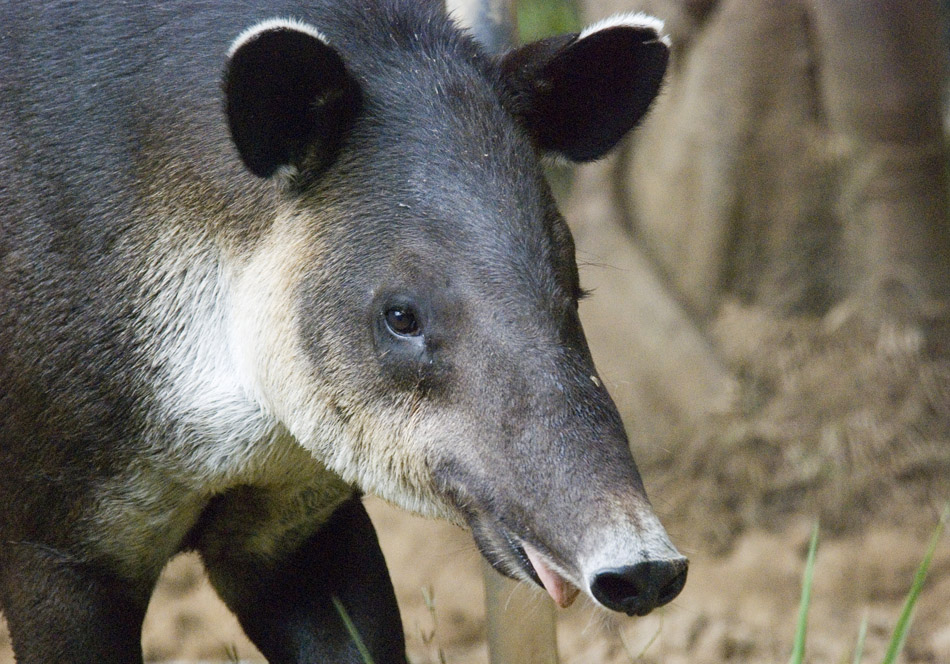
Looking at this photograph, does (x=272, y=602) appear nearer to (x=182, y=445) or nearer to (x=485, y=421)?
(x=182, y=445)

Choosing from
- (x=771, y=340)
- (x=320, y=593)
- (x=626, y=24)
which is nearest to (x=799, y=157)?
(x=771, y=340)

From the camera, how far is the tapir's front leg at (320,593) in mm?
4309

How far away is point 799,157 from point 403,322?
4.60m

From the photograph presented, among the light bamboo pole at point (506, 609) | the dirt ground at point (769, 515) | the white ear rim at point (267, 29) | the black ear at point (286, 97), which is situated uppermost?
the white ear rim at point (267, 29)

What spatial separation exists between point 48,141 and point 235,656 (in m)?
1.93

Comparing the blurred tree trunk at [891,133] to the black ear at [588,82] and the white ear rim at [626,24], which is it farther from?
the white ear rim at [626,24]

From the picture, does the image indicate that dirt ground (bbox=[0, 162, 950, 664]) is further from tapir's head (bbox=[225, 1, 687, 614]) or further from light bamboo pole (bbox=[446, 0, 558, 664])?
tapir's head (bbox=[225, 1, 687, 614])

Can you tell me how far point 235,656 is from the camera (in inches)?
187

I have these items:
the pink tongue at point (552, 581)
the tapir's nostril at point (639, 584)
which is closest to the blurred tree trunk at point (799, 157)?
the pink tongue at point (552, 581)

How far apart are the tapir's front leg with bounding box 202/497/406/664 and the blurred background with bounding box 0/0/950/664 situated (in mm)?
2394

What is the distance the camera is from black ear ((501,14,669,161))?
3.73m

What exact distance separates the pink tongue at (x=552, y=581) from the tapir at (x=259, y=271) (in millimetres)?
84

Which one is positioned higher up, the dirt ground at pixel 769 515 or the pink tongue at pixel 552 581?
the pink tongue at pixel 552 581

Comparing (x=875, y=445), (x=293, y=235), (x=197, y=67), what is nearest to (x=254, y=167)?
(x=293, y=235)
